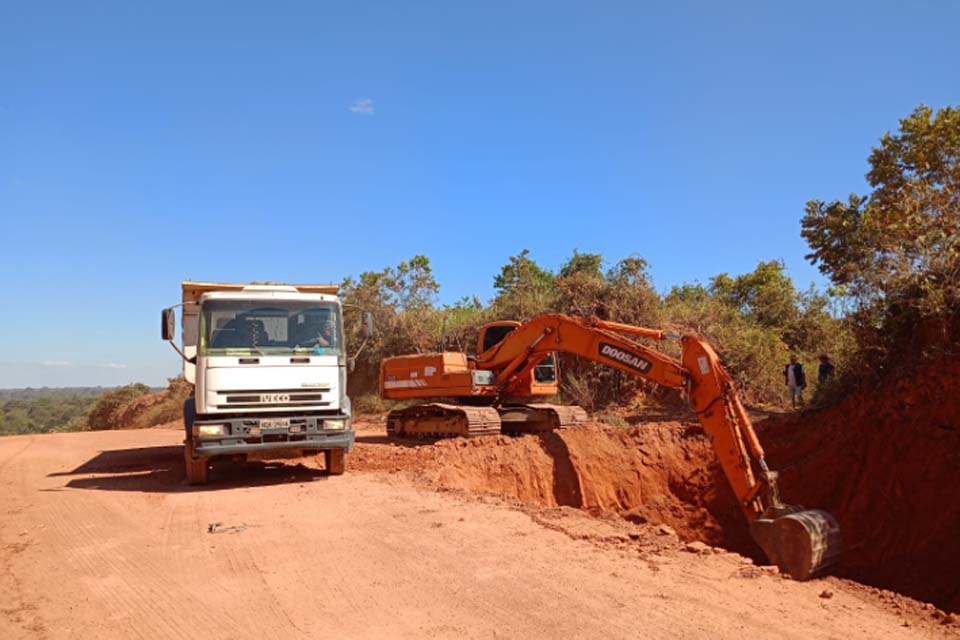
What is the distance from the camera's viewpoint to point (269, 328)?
973 centimetres

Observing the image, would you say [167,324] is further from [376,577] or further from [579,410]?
[579,410]

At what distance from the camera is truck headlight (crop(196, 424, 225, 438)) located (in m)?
8.90

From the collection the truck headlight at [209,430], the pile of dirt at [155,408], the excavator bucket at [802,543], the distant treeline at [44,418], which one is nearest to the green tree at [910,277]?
the excavator bucket at [802,543]

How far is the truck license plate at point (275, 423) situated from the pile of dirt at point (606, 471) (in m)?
2.43

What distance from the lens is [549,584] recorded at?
527cm

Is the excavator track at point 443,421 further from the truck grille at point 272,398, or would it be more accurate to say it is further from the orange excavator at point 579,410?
the truck grille at point 272,398

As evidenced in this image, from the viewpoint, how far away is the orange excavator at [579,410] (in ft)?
22.2

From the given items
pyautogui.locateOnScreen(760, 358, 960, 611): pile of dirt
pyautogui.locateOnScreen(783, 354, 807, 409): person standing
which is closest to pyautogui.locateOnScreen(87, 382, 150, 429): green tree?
pyautogui.locateOnScreen(783, 354, 807, 409): person standing

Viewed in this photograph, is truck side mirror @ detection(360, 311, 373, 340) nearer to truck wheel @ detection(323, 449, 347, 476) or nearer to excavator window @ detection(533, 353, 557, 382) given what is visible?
truck wheel @ detection(323, 449, 347, 476)

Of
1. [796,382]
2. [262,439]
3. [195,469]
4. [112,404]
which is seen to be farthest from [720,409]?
[112,404]

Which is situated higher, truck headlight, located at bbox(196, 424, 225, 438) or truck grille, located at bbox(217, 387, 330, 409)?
truck grille, located at bbox(217, 387, 330, 409)

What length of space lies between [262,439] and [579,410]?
703cm

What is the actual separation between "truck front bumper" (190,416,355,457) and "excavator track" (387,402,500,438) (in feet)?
11.5

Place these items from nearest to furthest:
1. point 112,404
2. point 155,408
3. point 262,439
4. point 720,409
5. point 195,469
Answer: point 720,409 → point 262,439 → point 195,469 → point 155,408 → point 112,404
